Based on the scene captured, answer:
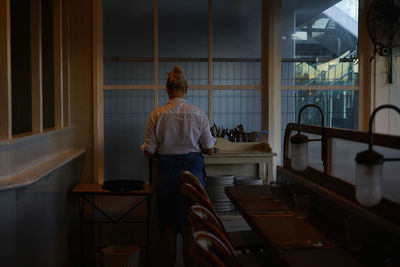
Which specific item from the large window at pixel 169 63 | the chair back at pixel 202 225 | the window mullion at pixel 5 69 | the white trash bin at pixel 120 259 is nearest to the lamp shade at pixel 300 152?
the chair back at pixel 202 225

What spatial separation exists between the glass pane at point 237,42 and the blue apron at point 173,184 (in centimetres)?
148

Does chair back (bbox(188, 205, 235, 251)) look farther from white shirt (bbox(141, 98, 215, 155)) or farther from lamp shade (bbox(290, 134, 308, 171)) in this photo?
white shirt (bbox(141, 98, 215, 155))

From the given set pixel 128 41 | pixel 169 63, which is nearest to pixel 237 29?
pixel 169 63

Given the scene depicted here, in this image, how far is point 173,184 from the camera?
317 centimetres

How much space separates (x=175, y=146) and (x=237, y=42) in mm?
1736

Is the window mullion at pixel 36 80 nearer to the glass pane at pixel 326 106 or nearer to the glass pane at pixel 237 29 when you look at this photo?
the glass pane at pixel 237 29

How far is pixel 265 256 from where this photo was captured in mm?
2605

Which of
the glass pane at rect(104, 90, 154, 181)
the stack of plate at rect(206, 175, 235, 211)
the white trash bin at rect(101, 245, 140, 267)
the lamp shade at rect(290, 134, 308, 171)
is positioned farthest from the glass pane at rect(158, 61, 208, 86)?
the lamp shade at rect(290, 134, 308, 171)

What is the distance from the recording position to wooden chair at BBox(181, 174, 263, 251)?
2.33 metres

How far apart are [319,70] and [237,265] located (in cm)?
331

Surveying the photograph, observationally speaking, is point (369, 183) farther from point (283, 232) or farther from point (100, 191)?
point (100, 191)

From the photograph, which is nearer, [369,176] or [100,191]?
[369,176]

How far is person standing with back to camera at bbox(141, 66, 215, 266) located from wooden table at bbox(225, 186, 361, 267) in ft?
1.26

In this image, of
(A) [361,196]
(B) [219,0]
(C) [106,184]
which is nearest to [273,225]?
(A) [361,196]
